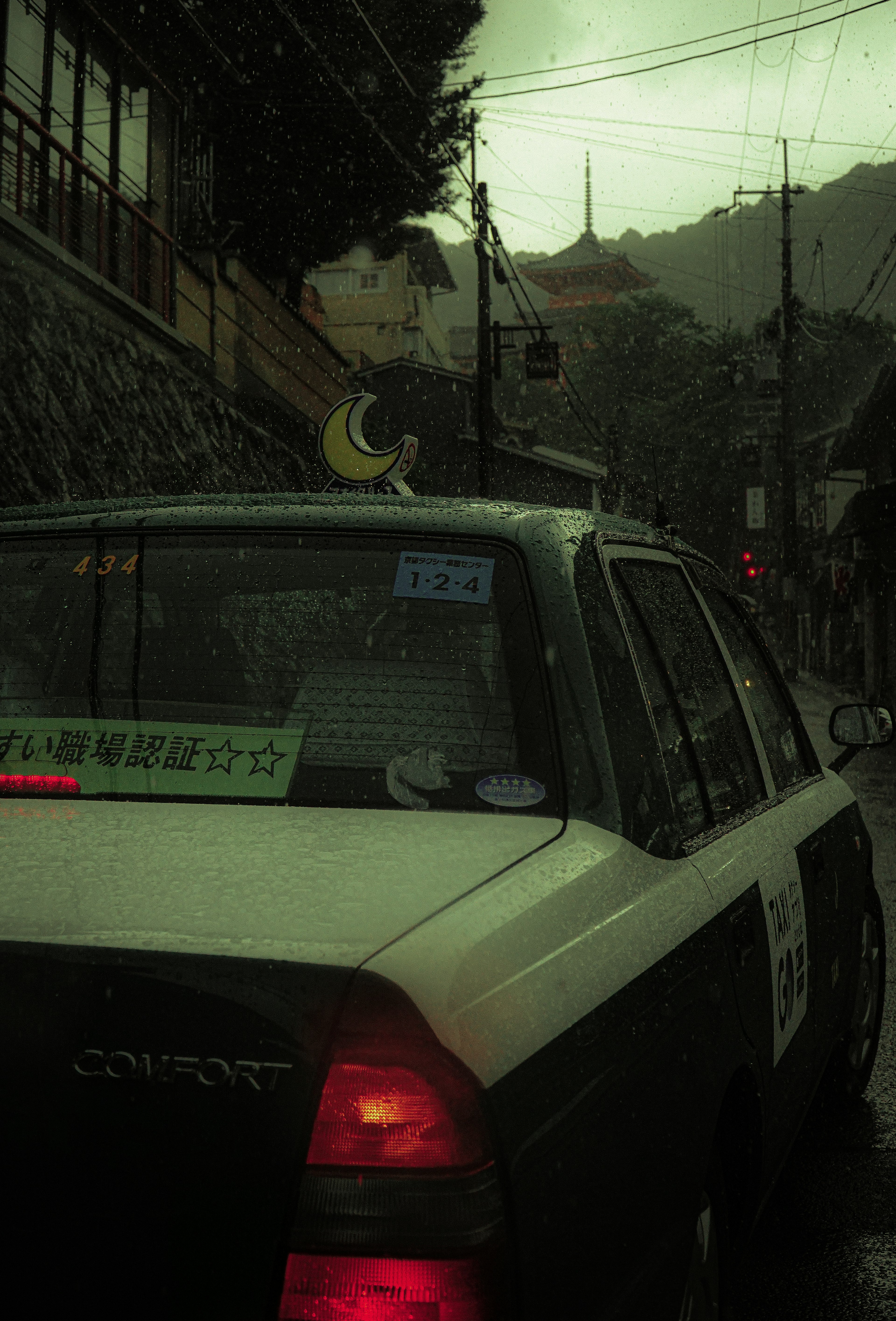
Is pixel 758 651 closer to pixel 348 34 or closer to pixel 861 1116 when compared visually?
pixel 861 1116

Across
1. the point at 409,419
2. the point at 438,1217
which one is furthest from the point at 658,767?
the point at 409,419

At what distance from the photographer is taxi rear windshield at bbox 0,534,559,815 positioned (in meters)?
2.09

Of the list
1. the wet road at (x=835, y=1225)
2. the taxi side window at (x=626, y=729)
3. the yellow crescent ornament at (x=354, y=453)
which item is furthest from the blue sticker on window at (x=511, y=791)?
the yellow crescent ornament at (x=354, y=453)

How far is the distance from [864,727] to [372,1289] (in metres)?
3.01

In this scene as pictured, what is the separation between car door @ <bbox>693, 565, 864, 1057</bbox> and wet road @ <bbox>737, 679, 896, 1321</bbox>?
1.53 ft

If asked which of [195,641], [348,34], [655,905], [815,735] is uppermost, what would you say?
[348,34]

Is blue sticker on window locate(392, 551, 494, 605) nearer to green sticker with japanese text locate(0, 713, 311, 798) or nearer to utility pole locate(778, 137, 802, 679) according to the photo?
green sticker with japanese text locate(0, 713, 311, 798)

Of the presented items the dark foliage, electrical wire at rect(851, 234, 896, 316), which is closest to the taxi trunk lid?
electrical wire at rect(851, 234, 896, 316)

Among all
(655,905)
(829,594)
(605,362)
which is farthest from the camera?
(605,362)

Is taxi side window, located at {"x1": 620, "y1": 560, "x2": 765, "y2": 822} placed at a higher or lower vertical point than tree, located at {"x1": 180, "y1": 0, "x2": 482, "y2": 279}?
lower

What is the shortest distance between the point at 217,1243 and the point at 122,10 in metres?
19.1

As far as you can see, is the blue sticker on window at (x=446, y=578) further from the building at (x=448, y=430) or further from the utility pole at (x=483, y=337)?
the building at (x=448, y=430)

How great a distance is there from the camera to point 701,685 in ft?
9.33

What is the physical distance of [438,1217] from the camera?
4.58 ft
